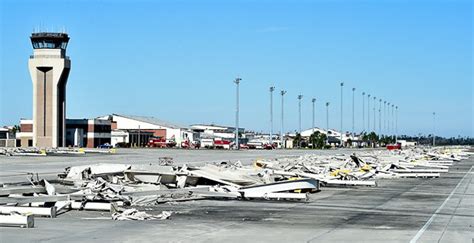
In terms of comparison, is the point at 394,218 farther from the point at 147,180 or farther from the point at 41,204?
the point at 147,180

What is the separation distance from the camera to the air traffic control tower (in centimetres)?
13025

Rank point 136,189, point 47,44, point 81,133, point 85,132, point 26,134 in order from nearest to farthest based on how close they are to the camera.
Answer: point 136,189 < point 47,44 < point 26,134 < point 81,133 < point 85,132

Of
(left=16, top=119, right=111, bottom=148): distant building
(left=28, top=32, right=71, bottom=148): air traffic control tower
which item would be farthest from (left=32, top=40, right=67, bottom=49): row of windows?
(left=16, top=119, right=111, bottom=148): distant building

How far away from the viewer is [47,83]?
130500 millimetres

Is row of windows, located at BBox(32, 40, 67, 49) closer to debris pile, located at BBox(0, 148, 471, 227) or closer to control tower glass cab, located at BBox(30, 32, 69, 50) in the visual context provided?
control tower glass cab, located at BBox(30, 32, 69, 50)

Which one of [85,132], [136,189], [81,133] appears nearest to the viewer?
[136,189]

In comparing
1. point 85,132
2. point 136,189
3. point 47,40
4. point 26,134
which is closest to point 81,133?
point 85,132

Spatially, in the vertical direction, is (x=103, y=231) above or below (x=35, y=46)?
below

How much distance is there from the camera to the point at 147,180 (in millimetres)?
31531

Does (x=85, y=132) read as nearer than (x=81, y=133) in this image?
No

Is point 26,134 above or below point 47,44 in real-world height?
below

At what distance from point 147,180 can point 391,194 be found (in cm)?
1128

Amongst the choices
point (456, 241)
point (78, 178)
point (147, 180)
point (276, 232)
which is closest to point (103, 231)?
point (276, 232)

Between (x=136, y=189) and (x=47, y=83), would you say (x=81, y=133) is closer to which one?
(x=47, y=83)
